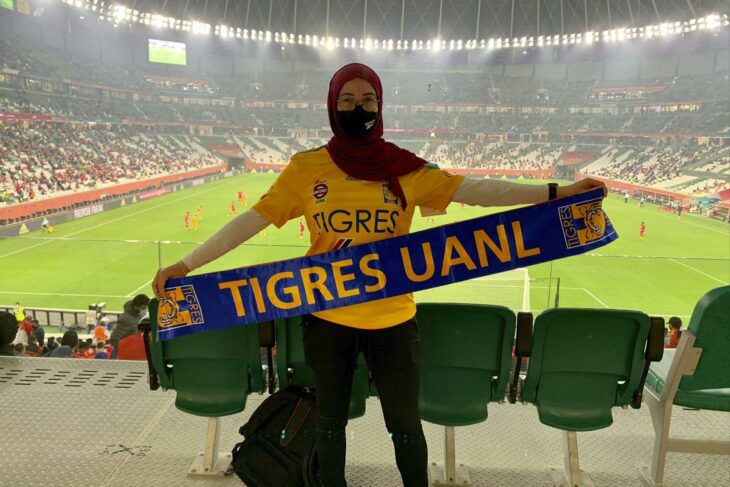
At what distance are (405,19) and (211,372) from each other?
58.0 metres

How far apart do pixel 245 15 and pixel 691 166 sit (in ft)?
141

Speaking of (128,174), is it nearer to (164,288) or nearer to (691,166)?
(164,288)

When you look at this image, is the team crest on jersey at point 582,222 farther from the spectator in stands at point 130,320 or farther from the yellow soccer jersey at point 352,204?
the spectator in stands at point 130,320

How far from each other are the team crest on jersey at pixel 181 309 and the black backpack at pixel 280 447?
0.49 metres

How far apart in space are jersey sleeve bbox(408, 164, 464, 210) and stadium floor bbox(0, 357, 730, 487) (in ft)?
4.40

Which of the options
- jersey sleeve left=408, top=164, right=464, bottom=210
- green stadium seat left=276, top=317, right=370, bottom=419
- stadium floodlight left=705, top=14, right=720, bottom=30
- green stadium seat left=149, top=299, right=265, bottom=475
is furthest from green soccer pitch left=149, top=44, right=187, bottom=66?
jersey sleeve left=408, top=164, right=464, bottom=210

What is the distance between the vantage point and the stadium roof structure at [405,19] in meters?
48.2

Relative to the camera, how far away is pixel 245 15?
176 ft

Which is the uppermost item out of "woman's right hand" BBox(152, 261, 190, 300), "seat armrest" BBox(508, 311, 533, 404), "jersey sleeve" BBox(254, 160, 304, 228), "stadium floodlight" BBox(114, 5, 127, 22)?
Result: "stadium floodlight" BBox(114, 5, 127, 22)

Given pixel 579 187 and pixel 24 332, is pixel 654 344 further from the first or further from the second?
pixel 24 332

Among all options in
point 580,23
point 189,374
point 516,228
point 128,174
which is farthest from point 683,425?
point 580,23

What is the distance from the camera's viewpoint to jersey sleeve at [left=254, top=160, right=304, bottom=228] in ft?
6.79

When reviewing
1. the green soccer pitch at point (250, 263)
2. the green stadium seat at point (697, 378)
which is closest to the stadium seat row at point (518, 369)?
the green stadium seat at point (697, 378)

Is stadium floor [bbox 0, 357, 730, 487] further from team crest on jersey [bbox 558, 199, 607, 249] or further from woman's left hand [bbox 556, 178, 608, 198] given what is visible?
woman's left hand [bbox 556, 178, 608, 198]
